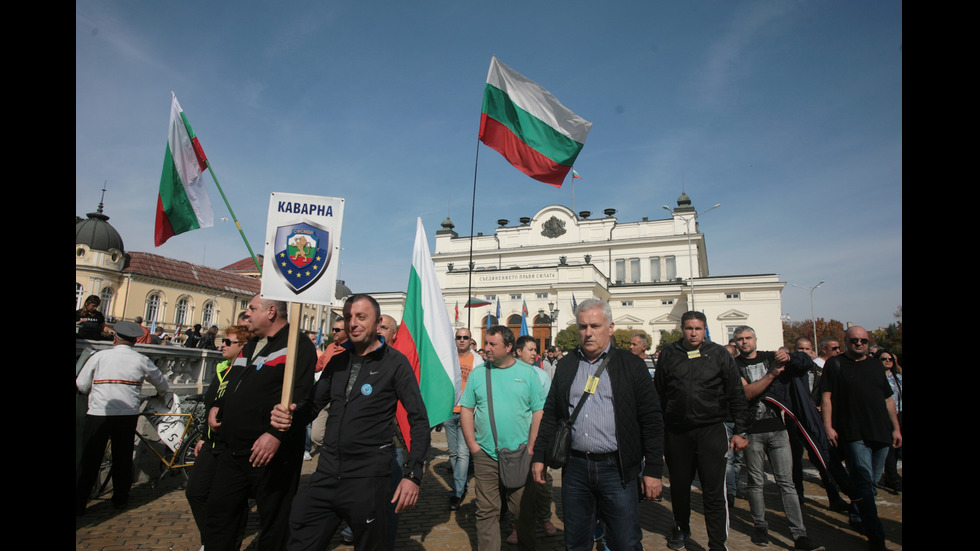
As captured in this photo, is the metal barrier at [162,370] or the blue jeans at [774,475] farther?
the metal barrier at [162,370]

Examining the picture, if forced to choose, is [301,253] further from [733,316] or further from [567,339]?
[733,316]

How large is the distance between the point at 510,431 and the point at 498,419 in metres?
0.16

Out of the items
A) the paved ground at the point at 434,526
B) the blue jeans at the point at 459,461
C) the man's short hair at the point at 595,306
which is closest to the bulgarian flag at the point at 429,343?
the blue jeans at the point at 459,461

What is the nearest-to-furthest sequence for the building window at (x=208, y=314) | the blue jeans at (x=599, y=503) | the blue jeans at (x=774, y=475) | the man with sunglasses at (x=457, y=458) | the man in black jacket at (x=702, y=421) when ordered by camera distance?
the blue jeans at (x=599, y=503) → the man in black jacket at (x=702, y=421) → the blue jeans at (x=774, y=475) → the man with sunglasses at (x=457, y=458) → the building window at (x=208, y=314)

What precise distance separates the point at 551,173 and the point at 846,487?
564 centimetres

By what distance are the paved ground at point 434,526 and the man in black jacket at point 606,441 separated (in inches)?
68.7

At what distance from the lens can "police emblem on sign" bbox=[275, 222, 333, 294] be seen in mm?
3486

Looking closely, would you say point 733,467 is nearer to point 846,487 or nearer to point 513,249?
point 846,487

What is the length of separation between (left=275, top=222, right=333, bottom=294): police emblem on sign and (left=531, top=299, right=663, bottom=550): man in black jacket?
6.58 ft

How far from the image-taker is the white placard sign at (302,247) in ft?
11.4

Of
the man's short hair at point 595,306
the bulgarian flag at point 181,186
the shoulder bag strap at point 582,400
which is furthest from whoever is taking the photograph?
the bulgarian flag at point 181,186

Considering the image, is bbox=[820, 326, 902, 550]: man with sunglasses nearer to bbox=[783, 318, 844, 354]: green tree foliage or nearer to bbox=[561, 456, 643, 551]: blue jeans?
bbox=[561, 456, 643, 551]: blue jeans

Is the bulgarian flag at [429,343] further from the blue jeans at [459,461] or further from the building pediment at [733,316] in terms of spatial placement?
the building pediment at [733,316]

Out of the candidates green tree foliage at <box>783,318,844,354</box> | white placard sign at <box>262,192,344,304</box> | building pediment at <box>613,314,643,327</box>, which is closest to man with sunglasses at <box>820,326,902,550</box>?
white placard sign at <box>262,192,344,304</box>
